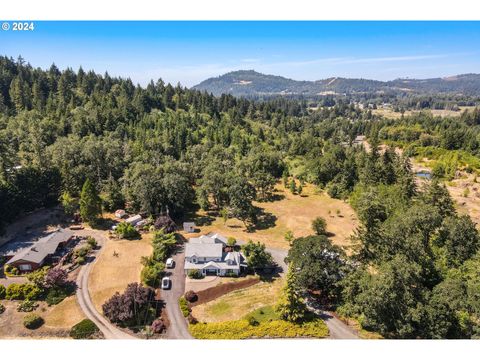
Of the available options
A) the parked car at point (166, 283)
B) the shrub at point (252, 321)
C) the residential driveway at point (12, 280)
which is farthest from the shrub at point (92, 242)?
the shrub at point (252, 321)

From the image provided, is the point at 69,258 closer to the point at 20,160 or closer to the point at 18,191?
the point at 18,191

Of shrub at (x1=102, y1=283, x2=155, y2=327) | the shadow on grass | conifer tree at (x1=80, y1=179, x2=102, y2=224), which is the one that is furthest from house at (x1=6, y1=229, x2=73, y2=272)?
the shadow on grass

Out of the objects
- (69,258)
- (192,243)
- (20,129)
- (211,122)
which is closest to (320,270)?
(192,243)

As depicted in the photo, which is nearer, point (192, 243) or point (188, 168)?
point (192, 243)

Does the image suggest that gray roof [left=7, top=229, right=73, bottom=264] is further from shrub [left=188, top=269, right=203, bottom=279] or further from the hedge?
the hedge

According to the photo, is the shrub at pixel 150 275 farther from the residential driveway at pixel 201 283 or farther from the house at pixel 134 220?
the house at pixel 134 220

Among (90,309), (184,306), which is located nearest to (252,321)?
(184,306)
